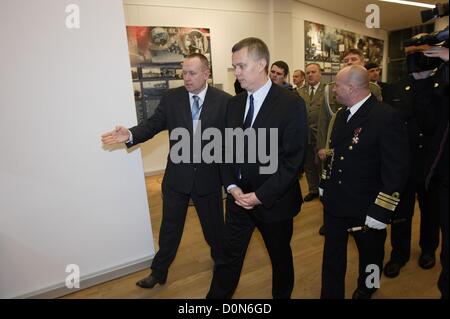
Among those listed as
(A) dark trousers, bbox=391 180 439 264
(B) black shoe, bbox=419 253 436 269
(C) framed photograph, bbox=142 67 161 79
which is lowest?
(B) black shoe, bbox=419 253 436 269

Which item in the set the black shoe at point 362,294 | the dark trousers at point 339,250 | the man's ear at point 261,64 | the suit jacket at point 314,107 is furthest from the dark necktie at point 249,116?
the suit jacket at point 314,107

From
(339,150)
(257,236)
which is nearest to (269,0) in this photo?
(257,236)

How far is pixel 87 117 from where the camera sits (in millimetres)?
2514

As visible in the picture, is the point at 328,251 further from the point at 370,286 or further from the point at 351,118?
the point at 351,118

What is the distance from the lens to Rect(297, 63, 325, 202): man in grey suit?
4125 mm

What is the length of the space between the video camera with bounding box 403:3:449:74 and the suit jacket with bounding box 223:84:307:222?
2.09 ft

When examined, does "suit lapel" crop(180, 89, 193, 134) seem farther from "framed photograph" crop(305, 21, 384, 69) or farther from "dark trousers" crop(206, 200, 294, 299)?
"framed photograph" crop(305, 21, 384, 69)

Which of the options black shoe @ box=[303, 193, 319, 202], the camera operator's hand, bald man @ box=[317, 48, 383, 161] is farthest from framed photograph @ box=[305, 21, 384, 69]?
the camera operator's hand

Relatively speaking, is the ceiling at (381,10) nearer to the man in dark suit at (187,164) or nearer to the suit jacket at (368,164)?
the man in dark suit at (187,164)

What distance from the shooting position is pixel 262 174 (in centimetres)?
198

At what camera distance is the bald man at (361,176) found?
6.16 ft

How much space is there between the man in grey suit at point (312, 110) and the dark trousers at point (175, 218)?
1.80 metres

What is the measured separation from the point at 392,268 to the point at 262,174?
1542 mm

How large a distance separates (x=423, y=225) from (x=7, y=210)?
128 inches
